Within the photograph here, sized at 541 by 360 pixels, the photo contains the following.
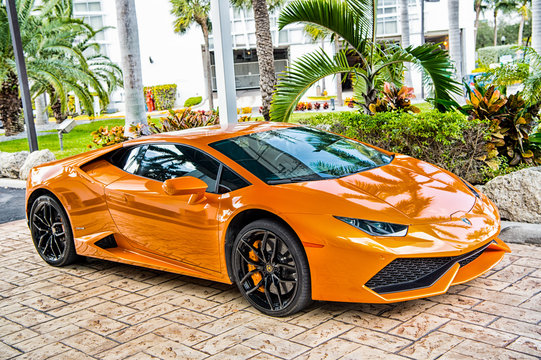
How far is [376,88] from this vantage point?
833cm

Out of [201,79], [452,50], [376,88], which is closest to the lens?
[376,88]

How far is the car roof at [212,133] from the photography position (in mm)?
4711

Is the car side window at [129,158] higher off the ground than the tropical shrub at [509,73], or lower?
lower

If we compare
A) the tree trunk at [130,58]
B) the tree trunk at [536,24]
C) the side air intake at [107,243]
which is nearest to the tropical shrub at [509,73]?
the side air intake at [107,243]

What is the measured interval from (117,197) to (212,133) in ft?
3.21

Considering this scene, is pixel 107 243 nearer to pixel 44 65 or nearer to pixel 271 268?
pixel 271 268

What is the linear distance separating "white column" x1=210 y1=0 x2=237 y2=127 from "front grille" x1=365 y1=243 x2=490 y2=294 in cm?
413

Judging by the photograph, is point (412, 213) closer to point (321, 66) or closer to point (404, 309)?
point (404, 309)

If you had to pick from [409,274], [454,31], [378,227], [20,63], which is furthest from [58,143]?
[409,274]

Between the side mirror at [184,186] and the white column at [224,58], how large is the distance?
3.19 meters

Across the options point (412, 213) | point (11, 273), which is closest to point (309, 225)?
point (412, 213)

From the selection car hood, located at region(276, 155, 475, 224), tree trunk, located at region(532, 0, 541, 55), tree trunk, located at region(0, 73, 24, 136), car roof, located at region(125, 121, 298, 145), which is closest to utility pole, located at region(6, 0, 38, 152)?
car roof, located at region(125, 121, 298, 145)

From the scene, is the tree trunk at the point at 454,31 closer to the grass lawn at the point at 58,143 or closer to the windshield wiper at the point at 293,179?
the grass lawn at the point at 58,143

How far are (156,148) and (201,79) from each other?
3821 centimetres
